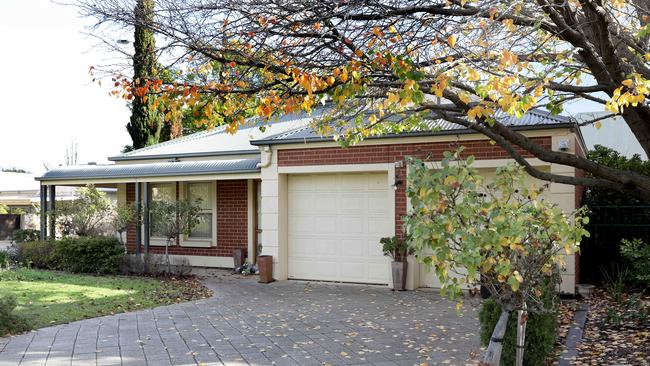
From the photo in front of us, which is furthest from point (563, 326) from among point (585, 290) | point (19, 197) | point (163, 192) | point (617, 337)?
point (19, 197)

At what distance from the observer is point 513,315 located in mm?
6027

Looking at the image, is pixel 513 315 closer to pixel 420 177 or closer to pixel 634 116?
pixel 420 177

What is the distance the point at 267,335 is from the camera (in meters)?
7.98

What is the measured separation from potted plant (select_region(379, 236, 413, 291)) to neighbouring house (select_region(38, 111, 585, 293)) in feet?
0.72

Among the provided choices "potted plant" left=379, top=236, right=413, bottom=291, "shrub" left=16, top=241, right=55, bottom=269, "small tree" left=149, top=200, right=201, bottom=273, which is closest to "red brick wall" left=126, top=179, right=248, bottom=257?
"small tree" left=149, top=200, right=201, bottom=273

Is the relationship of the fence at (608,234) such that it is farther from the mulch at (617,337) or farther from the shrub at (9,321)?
the shrub at (9,321)

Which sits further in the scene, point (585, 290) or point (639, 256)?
point (585, 290)

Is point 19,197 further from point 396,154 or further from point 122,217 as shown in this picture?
point 396,154

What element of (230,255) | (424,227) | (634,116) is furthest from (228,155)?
(424,227)

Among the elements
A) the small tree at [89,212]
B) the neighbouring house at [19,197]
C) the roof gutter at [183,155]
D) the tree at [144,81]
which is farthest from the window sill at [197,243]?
the neighbouring house at [19,197]

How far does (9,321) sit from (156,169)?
24.7 ft

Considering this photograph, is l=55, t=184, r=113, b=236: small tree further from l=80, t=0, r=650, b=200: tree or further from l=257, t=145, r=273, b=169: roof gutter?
l=80, t=0, r=650, b=200: tree

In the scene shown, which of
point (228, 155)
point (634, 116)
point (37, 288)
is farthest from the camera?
point (228, 155)

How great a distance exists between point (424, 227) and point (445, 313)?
5.21 metres
